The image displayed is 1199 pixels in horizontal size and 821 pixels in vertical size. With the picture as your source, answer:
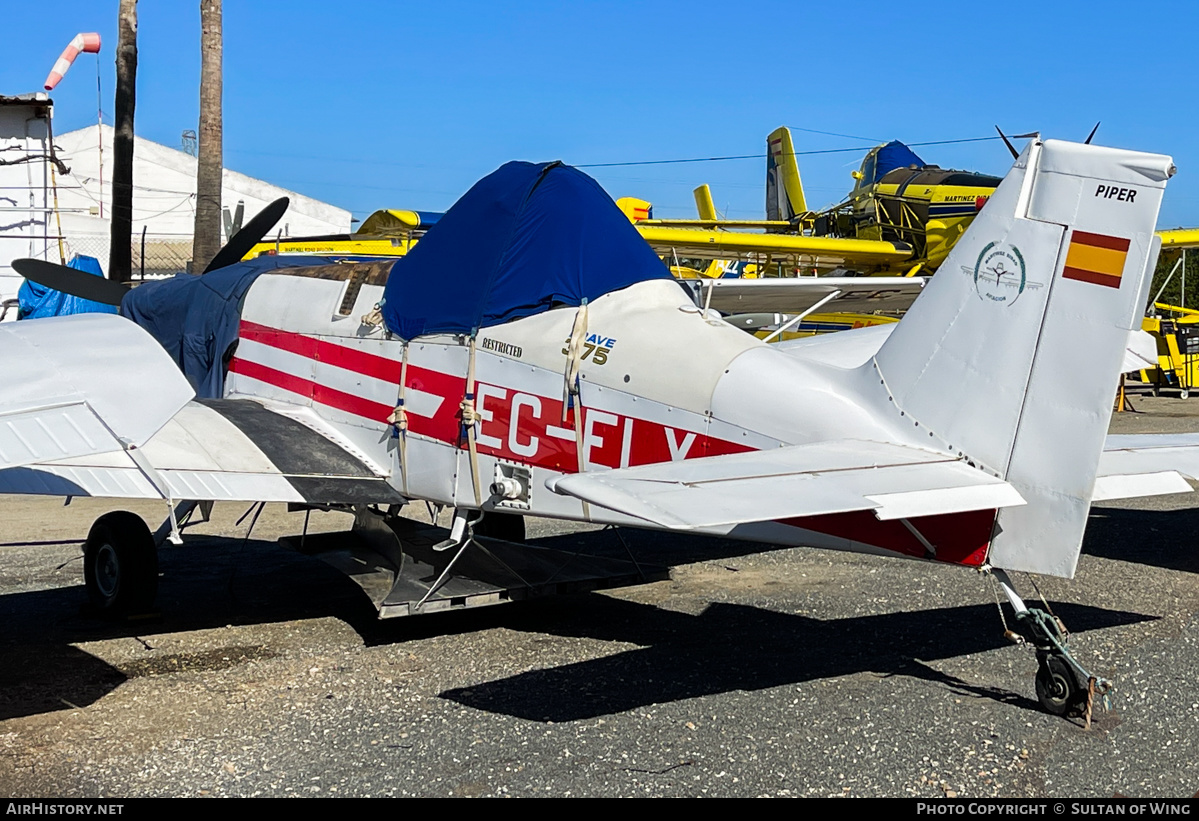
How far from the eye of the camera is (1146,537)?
9109mm

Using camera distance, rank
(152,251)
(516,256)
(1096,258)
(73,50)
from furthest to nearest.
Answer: (152,251) → (73,50) → (516,256) → (1096,258)

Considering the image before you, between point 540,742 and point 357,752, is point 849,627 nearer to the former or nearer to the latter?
point 540,742

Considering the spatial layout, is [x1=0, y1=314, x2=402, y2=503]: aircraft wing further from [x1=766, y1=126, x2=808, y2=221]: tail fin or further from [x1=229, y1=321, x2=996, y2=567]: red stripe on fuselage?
[x1=766, y1=126, x2=808, y2=221]: tail fin

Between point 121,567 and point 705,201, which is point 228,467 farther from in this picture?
point 705,201

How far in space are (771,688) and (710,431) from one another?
1238 millimetres

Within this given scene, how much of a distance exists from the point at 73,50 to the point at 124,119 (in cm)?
1005

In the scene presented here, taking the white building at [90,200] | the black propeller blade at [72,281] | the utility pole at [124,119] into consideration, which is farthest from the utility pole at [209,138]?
the black propeller blade at [72,281]

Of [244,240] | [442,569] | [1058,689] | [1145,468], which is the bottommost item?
[442,569]

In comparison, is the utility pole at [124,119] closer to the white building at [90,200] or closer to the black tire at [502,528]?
the white building at [90,200]

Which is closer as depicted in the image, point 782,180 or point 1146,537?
point 1146,537

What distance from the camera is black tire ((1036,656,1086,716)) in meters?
4.71

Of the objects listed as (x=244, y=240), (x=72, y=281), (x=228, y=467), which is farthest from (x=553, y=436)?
(x=72, y=281)

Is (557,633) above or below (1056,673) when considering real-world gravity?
below

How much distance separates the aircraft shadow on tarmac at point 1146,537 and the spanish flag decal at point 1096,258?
4205 mm
